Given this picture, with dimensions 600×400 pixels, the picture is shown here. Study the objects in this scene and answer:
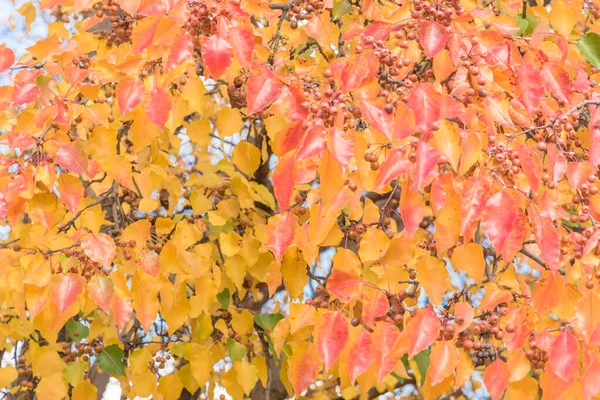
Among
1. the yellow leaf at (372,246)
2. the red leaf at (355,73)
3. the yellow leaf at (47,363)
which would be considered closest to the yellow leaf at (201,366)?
the yellow leaf at (47,363)

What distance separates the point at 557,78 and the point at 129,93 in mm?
1189

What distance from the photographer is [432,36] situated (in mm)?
1857

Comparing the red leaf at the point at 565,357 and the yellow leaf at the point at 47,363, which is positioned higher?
the red leaf at the point at 565,357

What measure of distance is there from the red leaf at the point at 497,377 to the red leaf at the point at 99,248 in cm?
105

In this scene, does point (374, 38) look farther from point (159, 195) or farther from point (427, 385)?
point (159, 195)

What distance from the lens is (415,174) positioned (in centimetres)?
165

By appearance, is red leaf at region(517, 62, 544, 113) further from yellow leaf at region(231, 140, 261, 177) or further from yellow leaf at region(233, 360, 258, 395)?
yellow leaf at region(233, 360, 258, 395)

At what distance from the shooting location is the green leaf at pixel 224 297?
9.52 ft

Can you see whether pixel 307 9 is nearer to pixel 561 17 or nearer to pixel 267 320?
pixel 561 17

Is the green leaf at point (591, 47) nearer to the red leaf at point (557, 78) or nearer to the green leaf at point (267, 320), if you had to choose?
Answer: the red leaf at point (557, 78)

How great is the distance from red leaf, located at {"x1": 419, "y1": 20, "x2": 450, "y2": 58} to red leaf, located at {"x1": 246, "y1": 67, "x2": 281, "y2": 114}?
370mm

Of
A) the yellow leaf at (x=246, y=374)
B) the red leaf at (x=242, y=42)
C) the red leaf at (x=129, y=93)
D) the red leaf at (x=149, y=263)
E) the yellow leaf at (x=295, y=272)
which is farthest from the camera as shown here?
the yellow leaf at (x=246, y=374)

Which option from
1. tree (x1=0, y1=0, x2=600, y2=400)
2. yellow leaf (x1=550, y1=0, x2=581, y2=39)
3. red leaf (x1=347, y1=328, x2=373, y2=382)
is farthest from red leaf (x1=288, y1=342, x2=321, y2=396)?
yellow leaf (x1=550, y1=0, x2=581, y2=39)

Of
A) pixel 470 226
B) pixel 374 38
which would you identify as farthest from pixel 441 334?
pixel 374 38
